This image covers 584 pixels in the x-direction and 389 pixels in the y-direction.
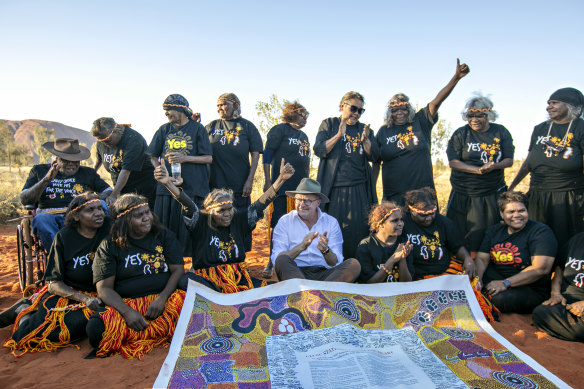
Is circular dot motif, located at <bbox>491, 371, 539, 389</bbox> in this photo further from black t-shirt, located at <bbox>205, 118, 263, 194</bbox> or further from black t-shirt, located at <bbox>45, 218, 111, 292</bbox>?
black t-shirt, located at <bbox>205, 118, 263, 194</bbox>

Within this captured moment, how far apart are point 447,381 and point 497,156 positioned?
317 cm

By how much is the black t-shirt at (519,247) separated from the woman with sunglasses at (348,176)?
4.55 ft

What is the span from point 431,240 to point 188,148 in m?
2.90

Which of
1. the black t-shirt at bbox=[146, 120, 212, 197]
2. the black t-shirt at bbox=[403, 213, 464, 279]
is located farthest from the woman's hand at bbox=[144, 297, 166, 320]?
the black t-shirt at bbox=[403, 213, 464, 279]

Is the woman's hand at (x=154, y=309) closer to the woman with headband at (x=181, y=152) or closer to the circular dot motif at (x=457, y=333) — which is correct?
the woman with headband at (x=181, y=152)

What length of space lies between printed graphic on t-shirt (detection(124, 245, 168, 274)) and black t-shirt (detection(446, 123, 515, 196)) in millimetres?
3501

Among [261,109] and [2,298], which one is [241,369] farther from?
[261,109]

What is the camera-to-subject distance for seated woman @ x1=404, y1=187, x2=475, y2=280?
13.1ft

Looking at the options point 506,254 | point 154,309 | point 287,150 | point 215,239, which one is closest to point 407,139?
point 287,150

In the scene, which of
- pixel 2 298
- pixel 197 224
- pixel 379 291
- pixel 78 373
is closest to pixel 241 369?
pixel 78 373

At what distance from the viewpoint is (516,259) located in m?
3.93

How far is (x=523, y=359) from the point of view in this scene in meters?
2.64

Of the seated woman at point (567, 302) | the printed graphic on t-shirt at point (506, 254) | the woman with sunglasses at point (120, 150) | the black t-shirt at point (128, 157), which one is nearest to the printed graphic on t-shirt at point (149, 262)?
the woman with sunglasses at point (120, 150)

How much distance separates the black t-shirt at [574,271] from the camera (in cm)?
349
